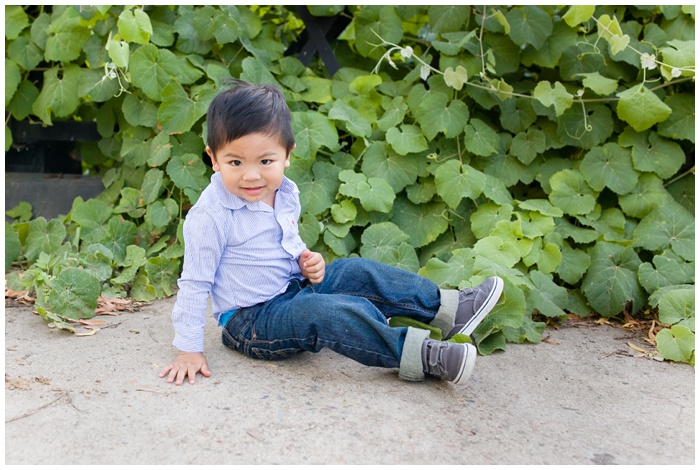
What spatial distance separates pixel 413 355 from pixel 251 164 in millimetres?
694

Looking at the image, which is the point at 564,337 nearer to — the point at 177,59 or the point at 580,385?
the point at 580,385

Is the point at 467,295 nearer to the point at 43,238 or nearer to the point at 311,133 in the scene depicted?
the point at 311,133

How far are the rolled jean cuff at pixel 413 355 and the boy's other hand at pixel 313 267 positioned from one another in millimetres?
351

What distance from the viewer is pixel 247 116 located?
1.92 m

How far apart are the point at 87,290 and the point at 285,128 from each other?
0.98 metres

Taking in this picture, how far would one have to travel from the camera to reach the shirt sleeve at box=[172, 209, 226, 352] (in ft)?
6.50

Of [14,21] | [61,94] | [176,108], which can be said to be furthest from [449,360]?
[14,21]

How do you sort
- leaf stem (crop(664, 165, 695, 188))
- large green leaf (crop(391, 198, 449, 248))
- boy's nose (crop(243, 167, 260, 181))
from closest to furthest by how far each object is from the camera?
boy's nose (crop(243, 167, 260, 181)) → large green leaf (crop(391, 198, 449, 248)) → leaf stem (crop(664, 165, 695, 188))

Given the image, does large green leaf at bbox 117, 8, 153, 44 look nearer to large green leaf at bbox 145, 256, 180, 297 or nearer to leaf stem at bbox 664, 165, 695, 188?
large green leaf at bbox 145, 256, 180, 297

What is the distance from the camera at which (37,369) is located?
1983 mm

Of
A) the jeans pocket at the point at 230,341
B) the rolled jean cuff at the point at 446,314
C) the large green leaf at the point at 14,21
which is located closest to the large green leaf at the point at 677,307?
the rolled jean cuff at the point at 446,314

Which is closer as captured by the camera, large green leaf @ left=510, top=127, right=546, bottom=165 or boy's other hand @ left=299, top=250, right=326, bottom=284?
boy's other hand @ left=299, top=250, right=326, bottom=284

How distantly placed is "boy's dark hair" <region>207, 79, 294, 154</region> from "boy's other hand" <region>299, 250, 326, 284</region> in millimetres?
337

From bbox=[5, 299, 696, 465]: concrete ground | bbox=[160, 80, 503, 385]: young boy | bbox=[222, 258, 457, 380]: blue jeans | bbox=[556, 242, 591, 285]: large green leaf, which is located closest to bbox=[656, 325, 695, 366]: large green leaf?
bbox=[5, 299, 696, 465]: concrete ground
